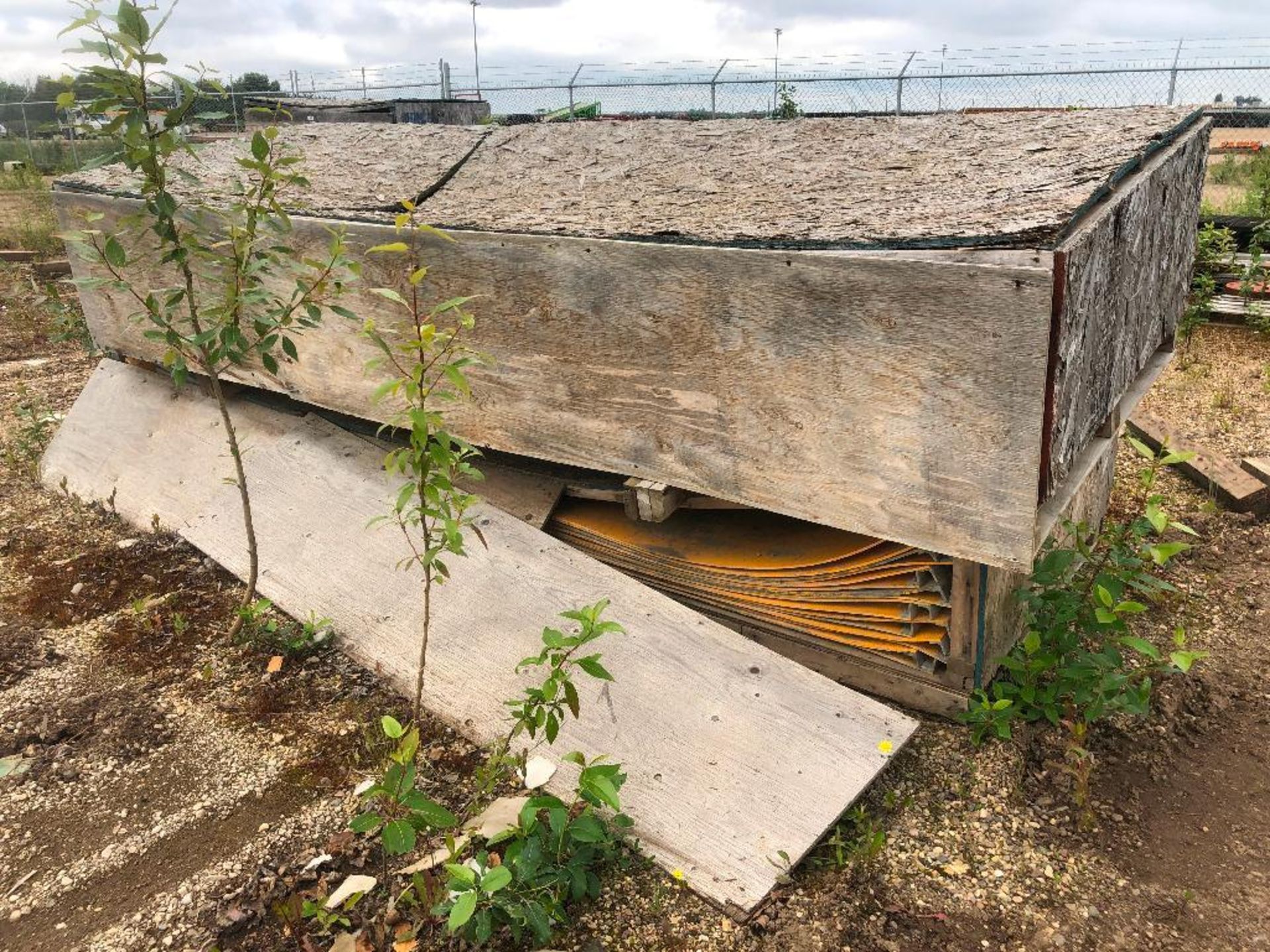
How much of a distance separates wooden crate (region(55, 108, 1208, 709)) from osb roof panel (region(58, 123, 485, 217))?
59 millimetres

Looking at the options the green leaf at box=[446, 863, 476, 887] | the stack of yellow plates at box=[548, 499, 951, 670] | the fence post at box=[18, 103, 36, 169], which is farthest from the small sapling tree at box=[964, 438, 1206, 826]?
the fence post at box=[18, 103, 36, 169]

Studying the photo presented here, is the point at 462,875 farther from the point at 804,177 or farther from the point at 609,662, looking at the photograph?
the point at 804,177

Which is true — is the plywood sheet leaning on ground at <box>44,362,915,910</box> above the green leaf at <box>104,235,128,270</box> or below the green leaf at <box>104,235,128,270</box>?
below

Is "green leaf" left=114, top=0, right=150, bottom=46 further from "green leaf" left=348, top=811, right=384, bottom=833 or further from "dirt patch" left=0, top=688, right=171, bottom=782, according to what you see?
"green leaf" left=348, top=811, right=384, bottom=833

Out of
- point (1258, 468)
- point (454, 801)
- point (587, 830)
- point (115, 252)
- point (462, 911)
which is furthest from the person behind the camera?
point (1258, 468)

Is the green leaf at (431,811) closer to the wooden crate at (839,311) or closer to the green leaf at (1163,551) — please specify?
the wooden crate at (839,311)

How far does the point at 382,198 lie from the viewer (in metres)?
3.55

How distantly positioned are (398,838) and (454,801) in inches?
21.6

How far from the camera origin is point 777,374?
2.46 metres

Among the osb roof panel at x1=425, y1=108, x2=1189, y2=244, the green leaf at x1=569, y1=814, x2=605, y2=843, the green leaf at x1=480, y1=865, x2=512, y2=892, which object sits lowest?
the green leaf at x1=569, y1=814, x2=605, y2=843

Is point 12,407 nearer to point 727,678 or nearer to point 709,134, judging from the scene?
point 709,134

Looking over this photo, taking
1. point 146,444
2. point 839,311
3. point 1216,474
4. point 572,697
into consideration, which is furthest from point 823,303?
point 146,444

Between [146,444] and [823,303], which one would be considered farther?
[146,444]

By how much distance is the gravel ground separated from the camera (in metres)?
2.07
